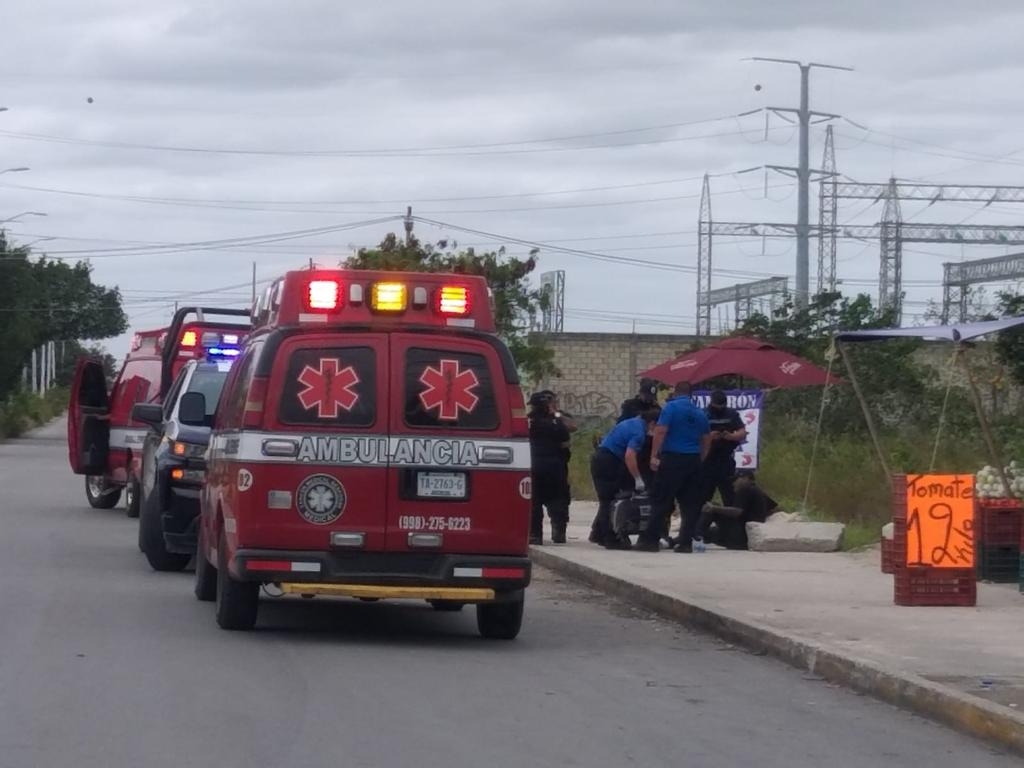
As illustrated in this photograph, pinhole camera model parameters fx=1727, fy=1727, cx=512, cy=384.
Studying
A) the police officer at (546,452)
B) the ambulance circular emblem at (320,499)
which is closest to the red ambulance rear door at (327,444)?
the ambulance circular emblem at (320,499)

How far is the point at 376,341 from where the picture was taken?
11625 millimetres

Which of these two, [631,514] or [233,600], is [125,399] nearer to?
[631,514]

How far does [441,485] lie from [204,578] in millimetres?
3333

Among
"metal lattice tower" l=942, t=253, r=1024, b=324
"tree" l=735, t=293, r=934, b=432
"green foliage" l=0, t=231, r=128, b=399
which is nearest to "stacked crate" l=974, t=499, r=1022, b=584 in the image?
"tree" l=735, t=293, r=934, b=432

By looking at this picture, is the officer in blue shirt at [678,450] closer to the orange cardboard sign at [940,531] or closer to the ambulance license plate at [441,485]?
the orange cardboard sign at [940,531]

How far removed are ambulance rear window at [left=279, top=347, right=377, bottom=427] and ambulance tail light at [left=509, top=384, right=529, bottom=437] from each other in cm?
93

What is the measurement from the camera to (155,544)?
16.5 meters

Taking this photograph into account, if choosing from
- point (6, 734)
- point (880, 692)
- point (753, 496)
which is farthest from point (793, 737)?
point (753, 496)

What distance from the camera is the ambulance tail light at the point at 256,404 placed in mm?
11352

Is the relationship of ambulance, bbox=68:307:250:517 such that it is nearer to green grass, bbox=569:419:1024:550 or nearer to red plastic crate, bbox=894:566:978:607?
green grass, bbox=569:419:1024:550

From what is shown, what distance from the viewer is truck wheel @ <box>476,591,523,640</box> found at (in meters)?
12.2

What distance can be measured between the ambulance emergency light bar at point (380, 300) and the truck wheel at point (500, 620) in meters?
1.97

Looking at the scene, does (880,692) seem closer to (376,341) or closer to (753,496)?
(376,341)

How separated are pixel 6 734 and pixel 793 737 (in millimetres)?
3964
